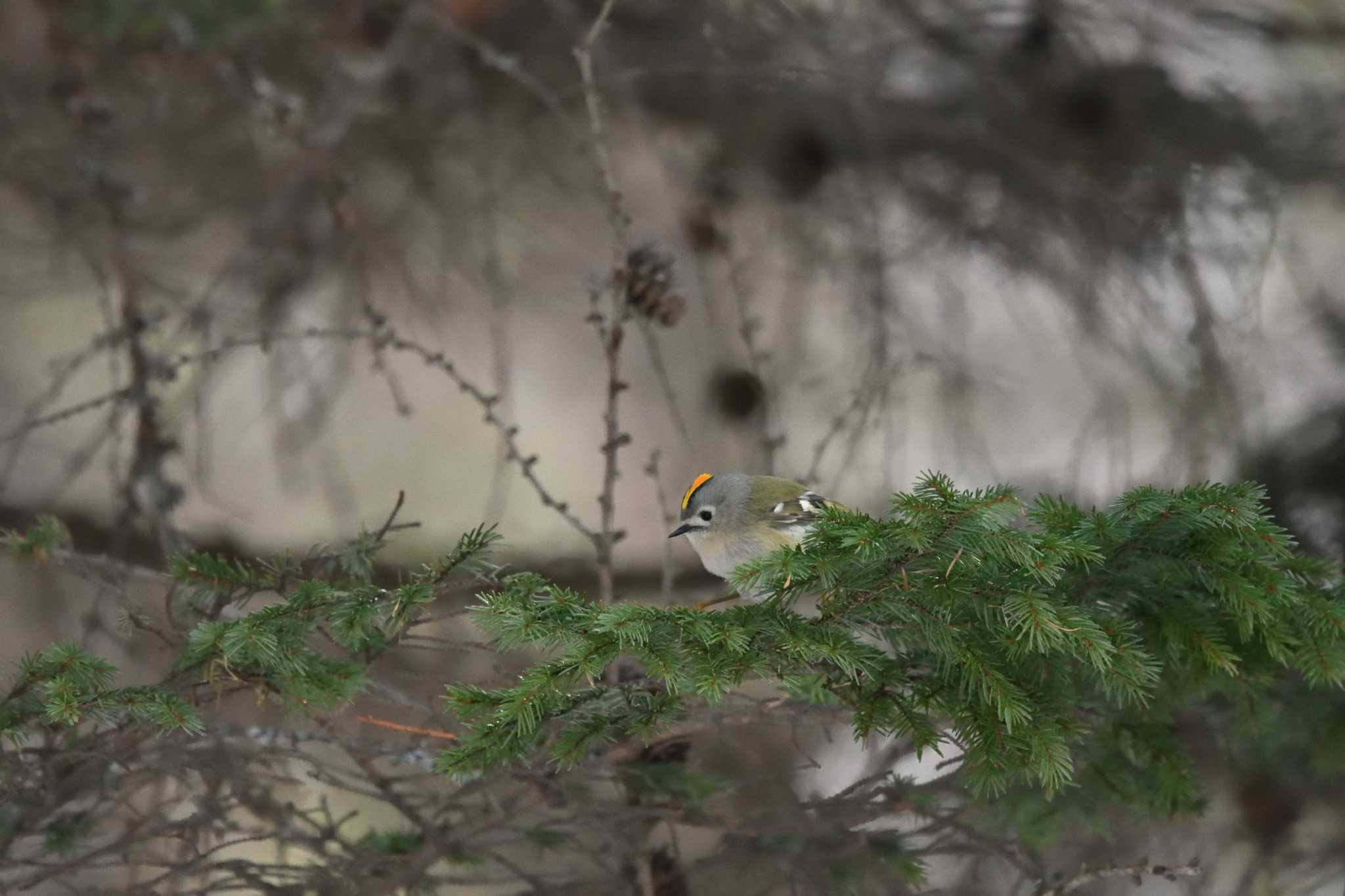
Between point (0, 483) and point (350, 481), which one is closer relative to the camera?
point (0, 483)

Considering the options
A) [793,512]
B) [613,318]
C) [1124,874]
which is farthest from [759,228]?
[1124,874]

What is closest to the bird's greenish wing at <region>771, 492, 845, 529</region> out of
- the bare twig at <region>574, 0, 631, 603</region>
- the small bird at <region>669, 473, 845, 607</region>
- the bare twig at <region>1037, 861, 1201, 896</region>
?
the small bird at <region>669, 473, 845, 607</region>

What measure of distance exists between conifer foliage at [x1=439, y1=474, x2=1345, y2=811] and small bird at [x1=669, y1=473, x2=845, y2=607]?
Result: 299 millimetres

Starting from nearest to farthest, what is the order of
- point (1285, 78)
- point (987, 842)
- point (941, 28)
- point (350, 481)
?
point (987, 842)
point (941, 28)
point (1285, 78)
point (350, 481)

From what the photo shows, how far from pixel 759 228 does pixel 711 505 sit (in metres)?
1.95

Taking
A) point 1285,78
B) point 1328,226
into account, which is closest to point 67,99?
point 1285,78

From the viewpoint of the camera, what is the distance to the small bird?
157cm

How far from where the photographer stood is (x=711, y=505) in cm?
158

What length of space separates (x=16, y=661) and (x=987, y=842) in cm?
116

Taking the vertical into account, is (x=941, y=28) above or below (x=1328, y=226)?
above

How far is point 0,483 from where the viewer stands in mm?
2570

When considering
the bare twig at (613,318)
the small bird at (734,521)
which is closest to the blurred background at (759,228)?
the bare twig at (613,318)

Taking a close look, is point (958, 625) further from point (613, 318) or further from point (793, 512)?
point (613, 318)

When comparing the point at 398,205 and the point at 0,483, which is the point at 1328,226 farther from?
the point at 0,483
